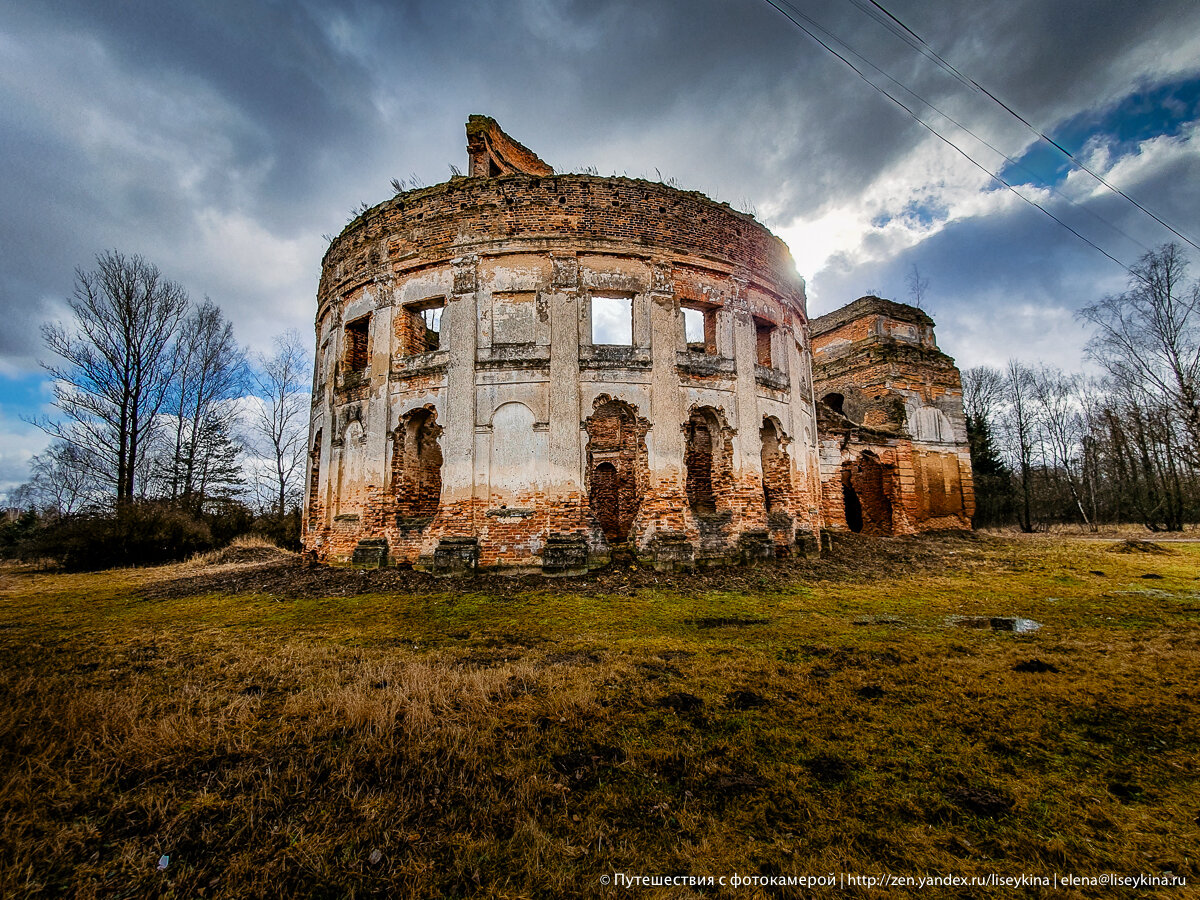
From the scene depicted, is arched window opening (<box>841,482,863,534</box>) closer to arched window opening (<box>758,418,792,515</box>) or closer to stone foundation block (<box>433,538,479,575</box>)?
arched window opening (<box>758,418,792,515</box>)

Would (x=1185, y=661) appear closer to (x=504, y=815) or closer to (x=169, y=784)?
(x=504, y=815)

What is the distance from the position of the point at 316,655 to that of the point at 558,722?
3.07 metres

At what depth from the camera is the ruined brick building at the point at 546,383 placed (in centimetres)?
1064

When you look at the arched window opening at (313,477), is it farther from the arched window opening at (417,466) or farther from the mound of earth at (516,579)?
the arched window opening at (417,466)

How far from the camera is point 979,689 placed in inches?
152

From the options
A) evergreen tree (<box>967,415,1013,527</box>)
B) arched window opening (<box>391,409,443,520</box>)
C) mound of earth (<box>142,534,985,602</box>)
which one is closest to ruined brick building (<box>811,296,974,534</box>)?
mound of earth (<box>142,534,985,602</box>)

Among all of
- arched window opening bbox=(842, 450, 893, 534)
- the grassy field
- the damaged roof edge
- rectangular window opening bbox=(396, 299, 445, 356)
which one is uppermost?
the damaged roof edge

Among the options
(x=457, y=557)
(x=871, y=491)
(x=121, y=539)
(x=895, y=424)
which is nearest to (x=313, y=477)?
(x=121, y=539)

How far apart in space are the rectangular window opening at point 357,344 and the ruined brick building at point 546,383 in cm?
5

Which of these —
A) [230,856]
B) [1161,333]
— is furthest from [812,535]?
[1161,333]

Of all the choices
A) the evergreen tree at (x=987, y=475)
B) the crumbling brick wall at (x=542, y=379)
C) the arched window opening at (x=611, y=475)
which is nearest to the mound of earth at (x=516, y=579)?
the crumbling brick wall at (x=542, y=379)

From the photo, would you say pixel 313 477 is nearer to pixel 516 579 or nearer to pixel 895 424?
pixel 516 579

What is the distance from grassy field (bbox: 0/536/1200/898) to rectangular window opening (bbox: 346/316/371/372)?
27.3 ft

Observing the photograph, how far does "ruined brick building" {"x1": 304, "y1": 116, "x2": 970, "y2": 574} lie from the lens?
419 inches
